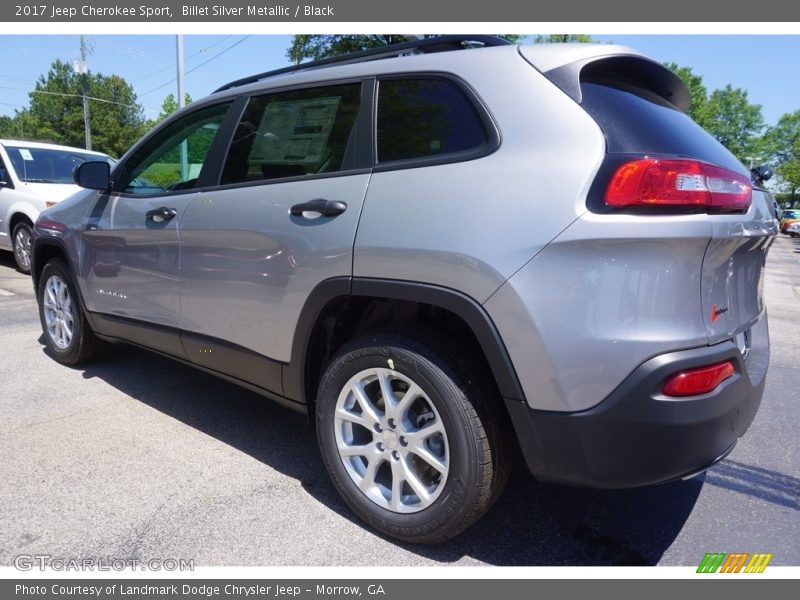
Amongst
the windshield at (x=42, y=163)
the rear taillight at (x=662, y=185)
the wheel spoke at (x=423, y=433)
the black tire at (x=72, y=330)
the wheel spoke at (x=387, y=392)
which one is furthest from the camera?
the windshield at (x=42, y=163)

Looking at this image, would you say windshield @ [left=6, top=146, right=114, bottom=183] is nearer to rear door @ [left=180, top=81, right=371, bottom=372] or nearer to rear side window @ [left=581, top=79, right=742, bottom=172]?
rear door @ [left=180, top=81, right=371, bottom=372]

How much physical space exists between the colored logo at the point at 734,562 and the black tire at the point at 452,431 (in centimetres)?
88

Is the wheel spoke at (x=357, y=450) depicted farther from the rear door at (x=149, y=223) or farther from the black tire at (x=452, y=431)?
the rear door at (x=149, y=223)

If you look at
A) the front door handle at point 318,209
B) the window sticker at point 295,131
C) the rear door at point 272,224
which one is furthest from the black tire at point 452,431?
the window sticker at point 295,131

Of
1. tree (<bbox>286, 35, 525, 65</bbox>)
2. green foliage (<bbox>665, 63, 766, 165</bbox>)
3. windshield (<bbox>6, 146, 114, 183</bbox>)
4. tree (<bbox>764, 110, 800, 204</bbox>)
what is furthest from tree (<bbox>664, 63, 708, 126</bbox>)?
windshield (<bbox>6, 146, 114, 183</bbox>)

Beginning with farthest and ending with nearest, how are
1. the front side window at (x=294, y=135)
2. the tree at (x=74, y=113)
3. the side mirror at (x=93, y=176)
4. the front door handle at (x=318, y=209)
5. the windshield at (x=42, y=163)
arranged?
the tree at (x=74, y=113)
the windshield at (x=42, y=163)
the side mirror at (x=93, y=176)
the front side window at (x=294, y=135)
the front door handle at (x=318, y=209)

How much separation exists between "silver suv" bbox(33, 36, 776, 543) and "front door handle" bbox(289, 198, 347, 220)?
0.01 m

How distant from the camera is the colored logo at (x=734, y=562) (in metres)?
2.21

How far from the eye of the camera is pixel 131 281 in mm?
3506

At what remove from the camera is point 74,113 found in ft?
173

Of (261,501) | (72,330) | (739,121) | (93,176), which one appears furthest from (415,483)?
(739,121)

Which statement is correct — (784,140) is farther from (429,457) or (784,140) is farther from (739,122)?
(429,457)

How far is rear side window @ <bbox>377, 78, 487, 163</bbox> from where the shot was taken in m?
2.15

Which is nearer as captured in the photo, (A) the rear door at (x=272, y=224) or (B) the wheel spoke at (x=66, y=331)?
(A) the rear door at (x=272, y=224)
